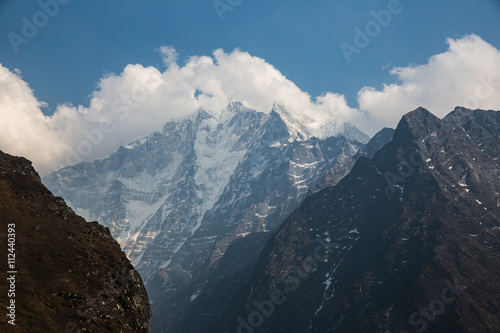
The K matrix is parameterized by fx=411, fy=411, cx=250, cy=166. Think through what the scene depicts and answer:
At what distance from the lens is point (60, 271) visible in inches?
3501

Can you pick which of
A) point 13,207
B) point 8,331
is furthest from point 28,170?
point 8,331

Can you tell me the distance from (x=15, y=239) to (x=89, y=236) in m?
18.2

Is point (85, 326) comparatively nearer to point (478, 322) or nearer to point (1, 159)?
point (1, 159)

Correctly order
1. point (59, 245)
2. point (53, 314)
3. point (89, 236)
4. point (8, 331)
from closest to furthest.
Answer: point (8, 331) → point (53, 314) → point (59, 245) → point (89, 236)

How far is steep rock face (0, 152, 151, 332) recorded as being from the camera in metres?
76.8

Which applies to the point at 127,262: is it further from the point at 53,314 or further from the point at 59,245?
the point at 53,314

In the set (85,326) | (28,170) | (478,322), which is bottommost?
(478,322)

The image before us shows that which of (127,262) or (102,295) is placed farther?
(127,262)

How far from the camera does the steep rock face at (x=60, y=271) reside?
76.8 m

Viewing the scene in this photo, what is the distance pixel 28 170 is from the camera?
4828 inches

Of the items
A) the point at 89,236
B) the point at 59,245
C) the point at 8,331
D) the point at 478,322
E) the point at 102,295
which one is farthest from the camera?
the point at 478,322

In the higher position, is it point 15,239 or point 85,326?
point 15,239

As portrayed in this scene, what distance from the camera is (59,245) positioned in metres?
96.2

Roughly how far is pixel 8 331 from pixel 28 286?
1609cm
